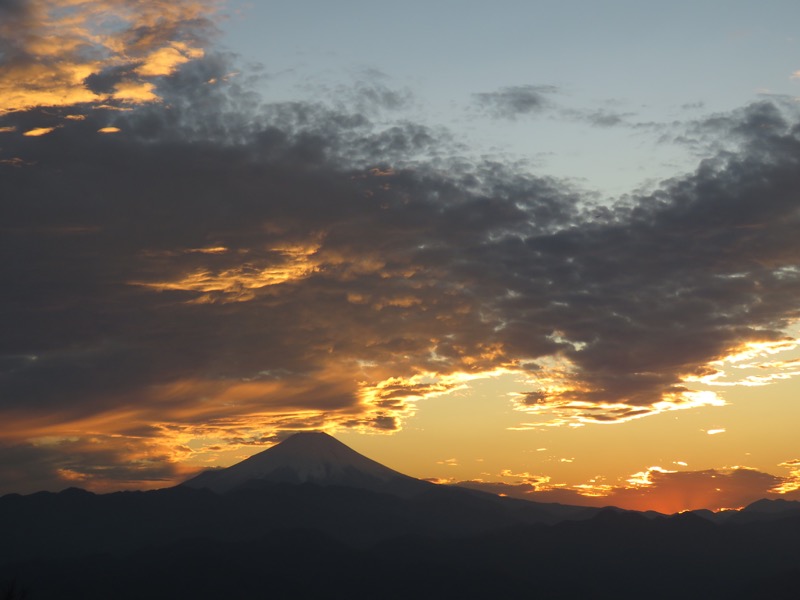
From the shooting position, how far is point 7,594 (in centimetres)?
6744
